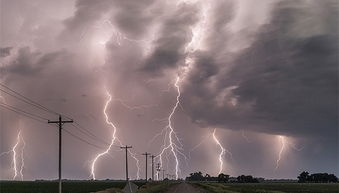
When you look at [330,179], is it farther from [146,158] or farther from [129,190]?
[129,190]

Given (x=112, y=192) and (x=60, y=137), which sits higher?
(x=60, y=137)

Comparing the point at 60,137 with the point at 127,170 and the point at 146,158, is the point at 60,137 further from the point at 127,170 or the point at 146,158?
the point at 146,158

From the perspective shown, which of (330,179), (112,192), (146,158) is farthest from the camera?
(330,179)

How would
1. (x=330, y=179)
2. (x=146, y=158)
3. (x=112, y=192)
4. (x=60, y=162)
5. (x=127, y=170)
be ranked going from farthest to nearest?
(x=330, y=179) → (x=146, y=158) → (x=127, y=170) → (x=112, y=192) → (x=60, y=162)

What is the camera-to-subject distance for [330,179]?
640ft

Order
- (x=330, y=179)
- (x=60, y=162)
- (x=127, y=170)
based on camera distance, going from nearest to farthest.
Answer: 1. (x=60, y=162)
2. (x=127, y=170)
3. (x=330, y=179)

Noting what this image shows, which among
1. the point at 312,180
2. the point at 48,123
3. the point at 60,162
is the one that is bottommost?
the point at 312,180

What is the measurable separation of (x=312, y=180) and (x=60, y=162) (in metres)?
180

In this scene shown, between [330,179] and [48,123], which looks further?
[330,179]

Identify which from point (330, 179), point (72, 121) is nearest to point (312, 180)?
point (330, 179)

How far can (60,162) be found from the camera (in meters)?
38.1

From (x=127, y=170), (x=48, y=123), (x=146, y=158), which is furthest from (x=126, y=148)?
(x=48, y=123)

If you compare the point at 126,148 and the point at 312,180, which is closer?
the point at 126,148

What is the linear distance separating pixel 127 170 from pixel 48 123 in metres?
45.1
